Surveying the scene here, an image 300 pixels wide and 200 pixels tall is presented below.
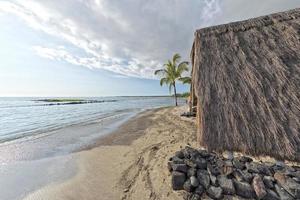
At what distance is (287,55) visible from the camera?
519 cm

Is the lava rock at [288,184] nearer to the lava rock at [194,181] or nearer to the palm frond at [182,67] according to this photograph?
the lava rock at [194,181]

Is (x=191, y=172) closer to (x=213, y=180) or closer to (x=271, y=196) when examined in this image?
(x=213, y=180)

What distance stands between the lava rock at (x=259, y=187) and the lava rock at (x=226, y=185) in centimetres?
42

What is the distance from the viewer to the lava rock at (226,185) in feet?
11.8

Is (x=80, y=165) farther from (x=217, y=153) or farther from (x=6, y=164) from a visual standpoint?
(x=217, y=153)

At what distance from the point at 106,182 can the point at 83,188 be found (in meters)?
0.58

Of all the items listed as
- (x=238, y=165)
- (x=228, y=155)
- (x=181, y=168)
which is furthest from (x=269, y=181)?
(x=181, y=168)

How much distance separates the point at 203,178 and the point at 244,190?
80 centimetres

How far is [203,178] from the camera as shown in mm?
3928

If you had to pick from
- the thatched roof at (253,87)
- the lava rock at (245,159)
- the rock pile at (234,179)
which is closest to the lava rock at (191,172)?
the rock pile at (234,179)

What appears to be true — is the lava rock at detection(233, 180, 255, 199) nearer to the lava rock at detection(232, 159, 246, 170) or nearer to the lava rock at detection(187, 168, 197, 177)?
the lava rock at detection(232, 159, 246, 170)

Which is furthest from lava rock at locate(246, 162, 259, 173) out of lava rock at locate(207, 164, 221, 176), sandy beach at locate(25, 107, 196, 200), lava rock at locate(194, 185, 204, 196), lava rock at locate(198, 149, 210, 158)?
sandy beach at locate(25, 107, 196, 200)

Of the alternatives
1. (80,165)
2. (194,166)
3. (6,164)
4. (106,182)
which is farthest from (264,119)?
(6,164)

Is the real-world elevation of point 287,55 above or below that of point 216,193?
above
